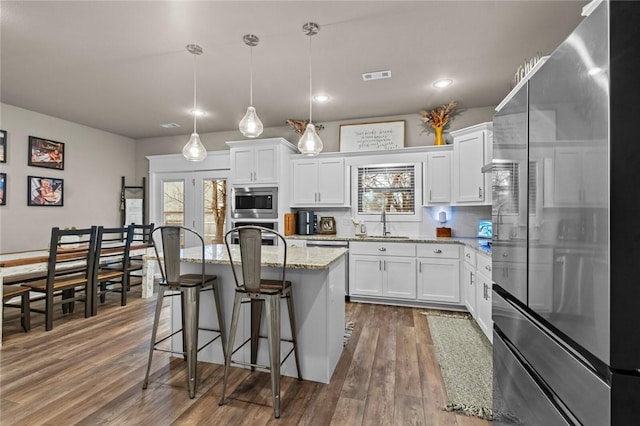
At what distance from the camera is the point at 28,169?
14.8 feet

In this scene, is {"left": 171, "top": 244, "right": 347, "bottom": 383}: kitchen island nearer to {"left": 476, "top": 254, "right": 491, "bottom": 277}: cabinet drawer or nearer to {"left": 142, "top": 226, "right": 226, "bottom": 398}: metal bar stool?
{"left": 142, "top": 226, "right": 226, "bottom": 398}: metal bar stool

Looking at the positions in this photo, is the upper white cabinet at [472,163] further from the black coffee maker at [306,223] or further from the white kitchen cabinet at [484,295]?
the black coffee maker at [306,223]

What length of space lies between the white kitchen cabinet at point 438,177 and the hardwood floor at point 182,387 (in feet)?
6.34

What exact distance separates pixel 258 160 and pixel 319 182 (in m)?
0.99

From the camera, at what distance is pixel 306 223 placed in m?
4.71

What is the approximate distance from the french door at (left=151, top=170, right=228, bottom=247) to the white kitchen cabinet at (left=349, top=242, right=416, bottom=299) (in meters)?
2.60

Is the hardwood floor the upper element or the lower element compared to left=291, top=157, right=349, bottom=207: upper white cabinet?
lower

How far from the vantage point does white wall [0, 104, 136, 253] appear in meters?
4.32

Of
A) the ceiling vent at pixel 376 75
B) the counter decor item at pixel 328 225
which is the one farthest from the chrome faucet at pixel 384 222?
the ceiling vent at pixel 376 75

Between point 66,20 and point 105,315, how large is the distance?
3066 mm

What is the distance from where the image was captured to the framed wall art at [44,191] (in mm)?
4535

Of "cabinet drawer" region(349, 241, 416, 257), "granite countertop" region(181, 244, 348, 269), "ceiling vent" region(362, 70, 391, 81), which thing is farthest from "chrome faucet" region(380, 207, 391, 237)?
"granite countertop" region(181, 244, 348, 269)

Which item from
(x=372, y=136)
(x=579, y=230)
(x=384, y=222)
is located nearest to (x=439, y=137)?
(x=372, y=136)

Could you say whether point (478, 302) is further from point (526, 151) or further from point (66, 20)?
point (66, 20)
